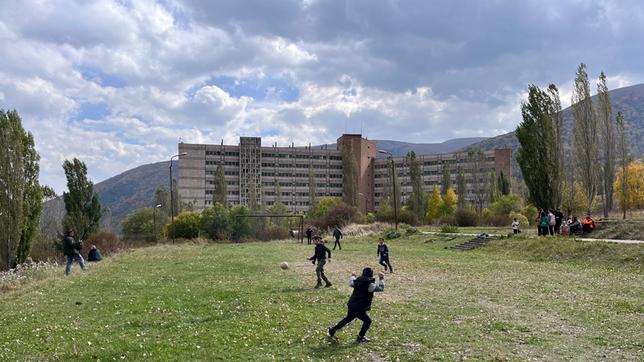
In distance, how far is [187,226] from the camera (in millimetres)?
76000

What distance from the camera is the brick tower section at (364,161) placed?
530 feet

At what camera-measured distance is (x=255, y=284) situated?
74.8ft

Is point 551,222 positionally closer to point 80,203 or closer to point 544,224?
point 544,224

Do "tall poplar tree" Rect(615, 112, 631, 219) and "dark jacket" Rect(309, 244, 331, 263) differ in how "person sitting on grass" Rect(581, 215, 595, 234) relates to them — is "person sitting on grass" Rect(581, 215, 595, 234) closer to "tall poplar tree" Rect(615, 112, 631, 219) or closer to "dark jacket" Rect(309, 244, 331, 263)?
"tall poplar tree" Rect(615, 112, 631, 219)

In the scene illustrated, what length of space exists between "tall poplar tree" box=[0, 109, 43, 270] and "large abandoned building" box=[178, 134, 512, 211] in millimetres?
112319

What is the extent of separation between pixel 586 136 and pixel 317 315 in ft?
162

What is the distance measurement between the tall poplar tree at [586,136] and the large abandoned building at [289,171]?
9543cm

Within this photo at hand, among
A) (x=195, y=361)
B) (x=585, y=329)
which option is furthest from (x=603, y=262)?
(x=195, y=361)

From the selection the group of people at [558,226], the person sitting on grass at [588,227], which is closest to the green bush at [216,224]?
the group of people at [558,226]

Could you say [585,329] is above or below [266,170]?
below

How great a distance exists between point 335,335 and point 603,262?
887 inches

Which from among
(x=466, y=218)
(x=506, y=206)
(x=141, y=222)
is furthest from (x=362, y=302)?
(x=141, y=222)

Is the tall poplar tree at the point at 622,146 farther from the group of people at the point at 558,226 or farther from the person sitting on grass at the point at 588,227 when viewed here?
the group of people at the point at 558,226

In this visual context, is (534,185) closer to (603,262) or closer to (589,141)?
(589,141)
